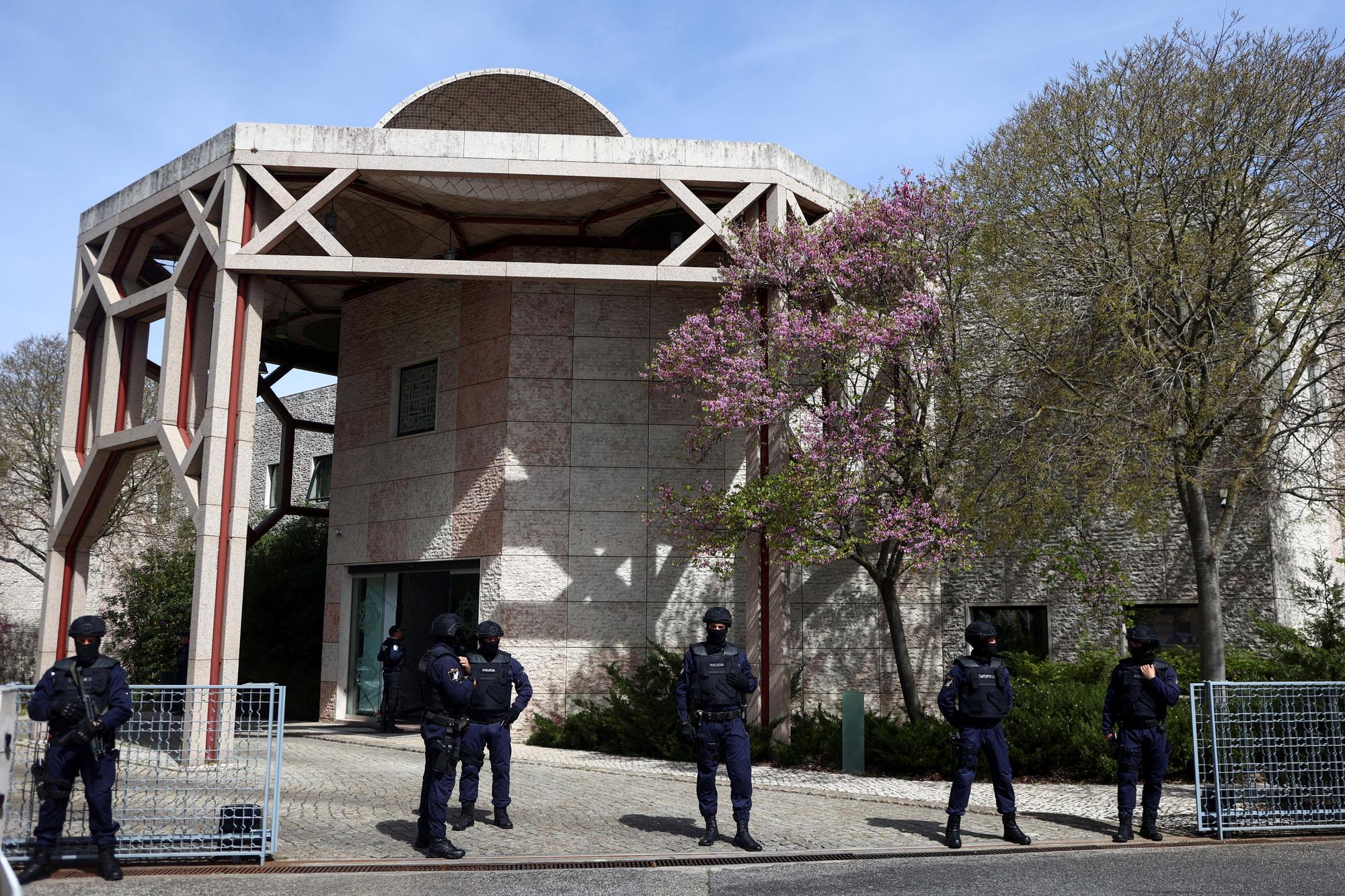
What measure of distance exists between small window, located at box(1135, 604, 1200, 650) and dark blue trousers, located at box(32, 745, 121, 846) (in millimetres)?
13395

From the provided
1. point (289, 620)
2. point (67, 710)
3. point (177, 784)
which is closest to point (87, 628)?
point (67, 710)

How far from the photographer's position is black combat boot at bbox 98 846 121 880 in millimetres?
7273

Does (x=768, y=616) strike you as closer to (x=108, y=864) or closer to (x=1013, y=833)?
(x=1013, y=833)

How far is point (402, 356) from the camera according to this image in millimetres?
18797

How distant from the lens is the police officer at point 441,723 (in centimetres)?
812

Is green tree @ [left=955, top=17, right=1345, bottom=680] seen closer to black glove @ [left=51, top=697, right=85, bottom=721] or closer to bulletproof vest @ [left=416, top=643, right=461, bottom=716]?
bulletproof vest @ [left=416, top=643, right=461, bottom=716]

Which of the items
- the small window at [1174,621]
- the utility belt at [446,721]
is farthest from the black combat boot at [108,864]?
the small window at [1174,621]

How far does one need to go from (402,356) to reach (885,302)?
852 cm

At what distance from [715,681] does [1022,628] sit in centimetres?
1010

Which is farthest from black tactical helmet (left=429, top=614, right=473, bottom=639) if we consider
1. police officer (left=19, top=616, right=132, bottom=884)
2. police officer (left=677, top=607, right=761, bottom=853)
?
police officer (left=19, top=616, right=132, bottom=884)

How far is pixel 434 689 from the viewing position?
342 inches

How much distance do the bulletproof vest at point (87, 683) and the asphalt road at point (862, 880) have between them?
3.55 ft

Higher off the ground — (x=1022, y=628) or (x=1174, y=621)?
(x=1174, y=621)

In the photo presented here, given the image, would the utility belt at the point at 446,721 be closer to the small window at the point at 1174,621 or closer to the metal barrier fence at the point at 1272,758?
the metal barrier fence at the point at 1272,758
